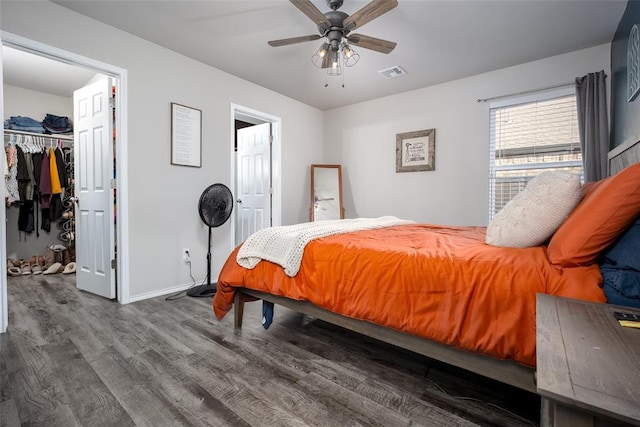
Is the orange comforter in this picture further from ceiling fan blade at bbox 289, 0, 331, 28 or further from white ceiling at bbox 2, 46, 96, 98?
white ceiling at bbox 2, 46, 96, 98

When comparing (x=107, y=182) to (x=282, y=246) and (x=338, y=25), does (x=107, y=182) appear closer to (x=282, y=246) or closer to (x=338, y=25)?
(x=282, y=246)

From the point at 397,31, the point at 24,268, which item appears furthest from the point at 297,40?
the point at 24,268

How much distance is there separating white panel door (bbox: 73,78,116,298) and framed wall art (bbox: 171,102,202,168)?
0.53 metres

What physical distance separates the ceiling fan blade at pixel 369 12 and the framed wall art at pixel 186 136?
1859mm

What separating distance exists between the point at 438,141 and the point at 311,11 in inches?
95.3

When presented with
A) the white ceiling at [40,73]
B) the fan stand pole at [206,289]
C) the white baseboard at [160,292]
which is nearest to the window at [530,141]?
the fan stand pole at [206,289]

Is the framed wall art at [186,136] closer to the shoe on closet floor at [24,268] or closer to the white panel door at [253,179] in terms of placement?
the white panel door at [253,179]

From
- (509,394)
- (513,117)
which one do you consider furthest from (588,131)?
(509,394)

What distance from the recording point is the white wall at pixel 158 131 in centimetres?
233

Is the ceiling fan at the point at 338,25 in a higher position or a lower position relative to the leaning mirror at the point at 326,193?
higher

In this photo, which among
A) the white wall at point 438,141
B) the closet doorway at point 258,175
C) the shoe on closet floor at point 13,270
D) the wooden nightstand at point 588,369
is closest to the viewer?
the wooden nightstand at point 588,369

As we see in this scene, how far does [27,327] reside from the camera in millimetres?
2105

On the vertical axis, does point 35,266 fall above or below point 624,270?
below

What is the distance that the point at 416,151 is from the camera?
12.9ft
